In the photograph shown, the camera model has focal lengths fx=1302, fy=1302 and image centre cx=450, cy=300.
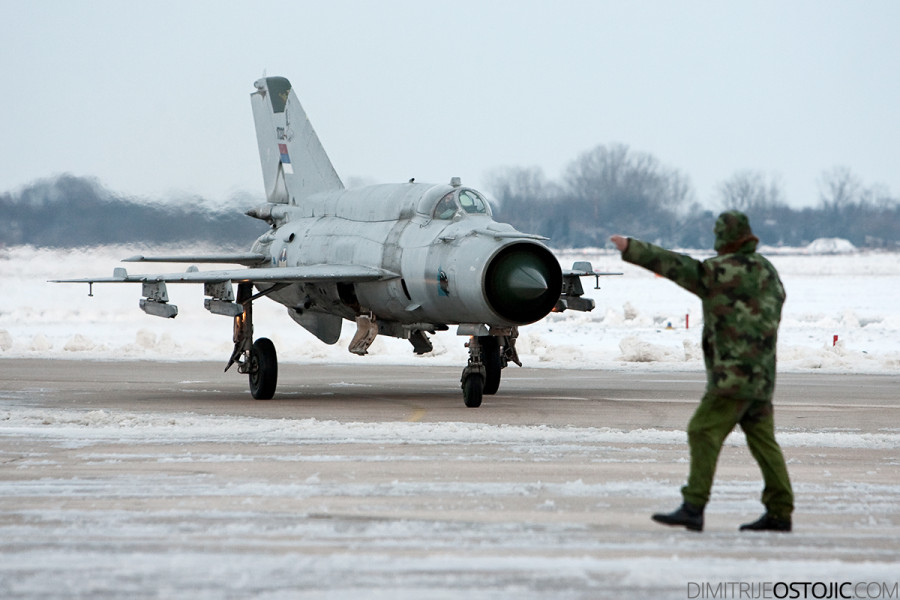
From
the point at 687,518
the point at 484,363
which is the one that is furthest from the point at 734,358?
the point at 484,363

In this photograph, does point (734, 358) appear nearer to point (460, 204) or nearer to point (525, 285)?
point (525, 285)

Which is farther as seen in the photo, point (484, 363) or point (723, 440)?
point (484, 363)

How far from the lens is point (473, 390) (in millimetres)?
16219

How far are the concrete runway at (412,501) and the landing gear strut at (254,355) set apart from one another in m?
1.49

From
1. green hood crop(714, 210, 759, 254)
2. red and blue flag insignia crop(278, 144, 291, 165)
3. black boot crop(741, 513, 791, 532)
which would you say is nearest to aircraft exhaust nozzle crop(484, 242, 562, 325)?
red and blue flag insignia crop(278, 144, 291, 165)

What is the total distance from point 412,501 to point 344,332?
27718mm

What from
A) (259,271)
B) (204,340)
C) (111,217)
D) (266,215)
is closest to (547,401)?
(259,271)

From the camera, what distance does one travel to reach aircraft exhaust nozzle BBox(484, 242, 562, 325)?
51.5ft

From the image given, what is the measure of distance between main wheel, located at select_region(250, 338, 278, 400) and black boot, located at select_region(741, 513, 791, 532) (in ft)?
37.7

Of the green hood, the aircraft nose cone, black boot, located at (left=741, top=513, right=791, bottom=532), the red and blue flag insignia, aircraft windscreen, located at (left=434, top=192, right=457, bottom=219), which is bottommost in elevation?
black boot, located at (left=741, top=513, right=791, bottom=532)

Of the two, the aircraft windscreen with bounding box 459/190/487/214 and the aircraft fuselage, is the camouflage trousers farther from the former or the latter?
the aircraft windscreen with bounding box 459/190/487/214

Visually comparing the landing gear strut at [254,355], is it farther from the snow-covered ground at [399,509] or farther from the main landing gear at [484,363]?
the main landing gear at [484,363]

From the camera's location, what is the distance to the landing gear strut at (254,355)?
59.7 feet

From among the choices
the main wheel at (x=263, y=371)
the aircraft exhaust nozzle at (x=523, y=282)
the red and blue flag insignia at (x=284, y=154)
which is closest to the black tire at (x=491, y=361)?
the aircraft exhaust nozzle at (x=523, y=282)
